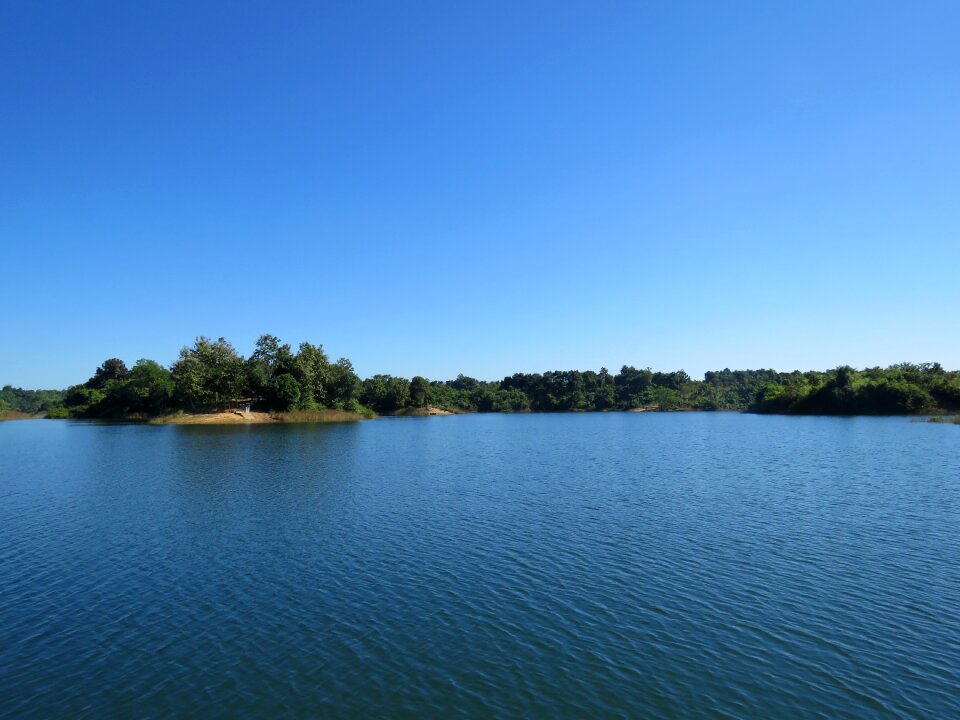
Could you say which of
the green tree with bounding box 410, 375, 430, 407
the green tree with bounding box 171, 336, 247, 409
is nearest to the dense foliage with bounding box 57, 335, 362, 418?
the green tree with bounding box 171, 336, 247, 409

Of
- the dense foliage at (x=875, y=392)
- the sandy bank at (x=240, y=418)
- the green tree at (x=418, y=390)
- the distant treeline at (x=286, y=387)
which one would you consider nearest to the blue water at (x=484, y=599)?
the sandy bank at (x=240, y=418)

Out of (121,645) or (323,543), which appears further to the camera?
(323,543)

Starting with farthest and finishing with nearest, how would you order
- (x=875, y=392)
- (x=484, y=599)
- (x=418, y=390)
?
(x=418, y=390)
(x=875, y=392)
(x=484, y=599)

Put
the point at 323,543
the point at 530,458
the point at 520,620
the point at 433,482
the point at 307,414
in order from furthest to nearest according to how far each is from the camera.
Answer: the point at 307,414 → the point at 530,458 → the point at 433,482 → the point at 323,543 → the point at 520,620

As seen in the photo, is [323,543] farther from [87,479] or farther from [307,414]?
[307,414]

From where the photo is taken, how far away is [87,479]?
4078cm

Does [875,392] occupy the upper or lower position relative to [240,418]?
upper

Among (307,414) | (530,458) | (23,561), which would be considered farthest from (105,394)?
(23,561)

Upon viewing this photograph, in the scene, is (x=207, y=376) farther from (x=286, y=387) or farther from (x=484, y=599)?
(x=484, y=599)

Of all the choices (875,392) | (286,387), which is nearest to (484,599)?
(286,387)

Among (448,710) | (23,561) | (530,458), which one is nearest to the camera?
(448,710)

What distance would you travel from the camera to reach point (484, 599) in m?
17.2

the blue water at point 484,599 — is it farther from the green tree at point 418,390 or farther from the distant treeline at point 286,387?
the green tree at point 418,390

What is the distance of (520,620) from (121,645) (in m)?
10.7
